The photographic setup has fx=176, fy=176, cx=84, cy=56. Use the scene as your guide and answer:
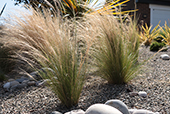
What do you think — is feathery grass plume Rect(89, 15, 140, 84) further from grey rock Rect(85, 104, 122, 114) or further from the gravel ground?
grey rock Rect(85, 104, 122, 114)

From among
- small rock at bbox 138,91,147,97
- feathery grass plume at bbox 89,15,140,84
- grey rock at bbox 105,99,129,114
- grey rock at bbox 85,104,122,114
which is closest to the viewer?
grey rock at bbox 85,104,122,114

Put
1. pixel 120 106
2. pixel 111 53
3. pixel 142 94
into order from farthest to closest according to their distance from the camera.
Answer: pixel 111 53 → pixel 142 94 → pixel 120 106

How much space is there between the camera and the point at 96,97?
272cm

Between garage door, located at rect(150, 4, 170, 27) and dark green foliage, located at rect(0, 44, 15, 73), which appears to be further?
garage door, located at rect(150, 4, 170, 27)

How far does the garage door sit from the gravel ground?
9989 millimetres

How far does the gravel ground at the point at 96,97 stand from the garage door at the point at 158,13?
9.99 m

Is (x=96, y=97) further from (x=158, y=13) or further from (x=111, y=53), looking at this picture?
(x=158, y=13)

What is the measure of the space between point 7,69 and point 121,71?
10.0 ft

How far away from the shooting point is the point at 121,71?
294 centimetres

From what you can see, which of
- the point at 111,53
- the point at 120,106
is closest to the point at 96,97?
the point at 120,106

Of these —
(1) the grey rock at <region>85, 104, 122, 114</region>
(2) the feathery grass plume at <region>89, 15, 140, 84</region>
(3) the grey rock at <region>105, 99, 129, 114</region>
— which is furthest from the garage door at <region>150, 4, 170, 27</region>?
(1) the grey rock at <region>85, 104, 122, 114</region>

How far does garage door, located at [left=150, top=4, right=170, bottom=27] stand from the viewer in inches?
490

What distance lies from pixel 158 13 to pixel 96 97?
11.9 m

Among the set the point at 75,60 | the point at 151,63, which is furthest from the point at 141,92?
the point at 151,63
